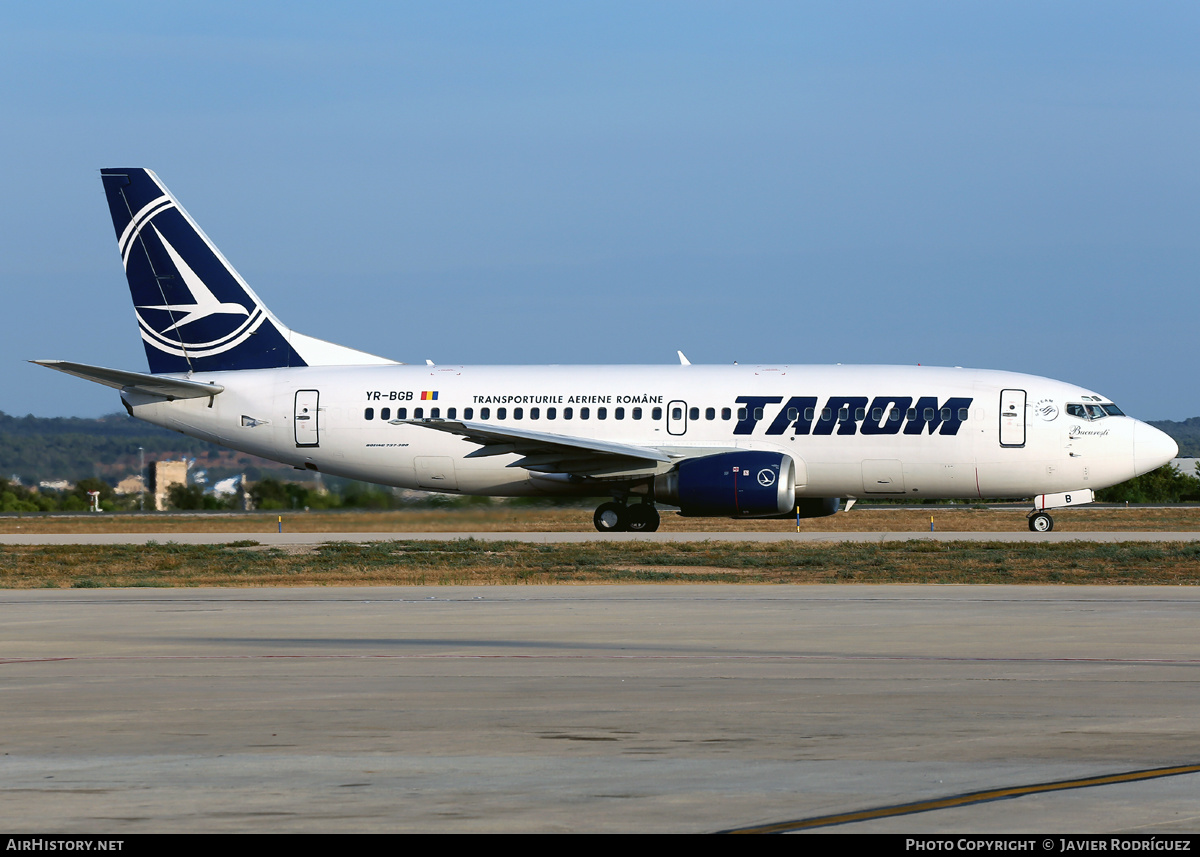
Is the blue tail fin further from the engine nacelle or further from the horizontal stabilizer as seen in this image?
the engine nacelle

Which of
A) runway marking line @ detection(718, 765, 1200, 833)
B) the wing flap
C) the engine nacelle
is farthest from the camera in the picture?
the wing flap

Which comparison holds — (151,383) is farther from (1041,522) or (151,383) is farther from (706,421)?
(1041,522)

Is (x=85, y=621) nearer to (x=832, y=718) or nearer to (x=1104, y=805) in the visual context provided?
(x=832, y=718)

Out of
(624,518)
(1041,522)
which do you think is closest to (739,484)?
(624,518)

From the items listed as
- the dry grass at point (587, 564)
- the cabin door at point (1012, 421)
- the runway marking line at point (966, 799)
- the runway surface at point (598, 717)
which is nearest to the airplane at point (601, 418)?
the cabin door at point (1012, 421)

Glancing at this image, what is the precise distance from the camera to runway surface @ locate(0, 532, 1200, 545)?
37.5 meters

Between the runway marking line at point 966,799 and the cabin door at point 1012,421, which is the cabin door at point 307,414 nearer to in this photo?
the cabin door at point 1012,421

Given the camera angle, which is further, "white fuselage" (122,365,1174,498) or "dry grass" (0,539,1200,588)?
"white fuselage" (122,365,1174,498)

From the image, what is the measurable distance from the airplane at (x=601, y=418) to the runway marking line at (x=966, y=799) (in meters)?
27.3

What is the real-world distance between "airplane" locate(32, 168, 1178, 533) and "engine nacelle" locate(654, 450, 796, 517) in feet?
0.15

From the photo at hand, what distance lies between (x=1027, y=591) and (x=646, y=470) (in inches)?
625

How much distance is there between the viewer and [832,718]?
35.4 feet

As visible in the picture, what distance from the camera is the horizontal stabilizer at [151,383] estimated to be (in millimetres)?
38281

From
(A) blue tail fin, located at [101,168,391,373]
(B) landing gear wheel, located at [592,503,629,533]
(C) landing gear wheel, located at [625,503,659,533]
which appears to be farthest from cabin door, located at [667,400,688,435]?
(A) blue tail fin, located at [101,168,391,373]
